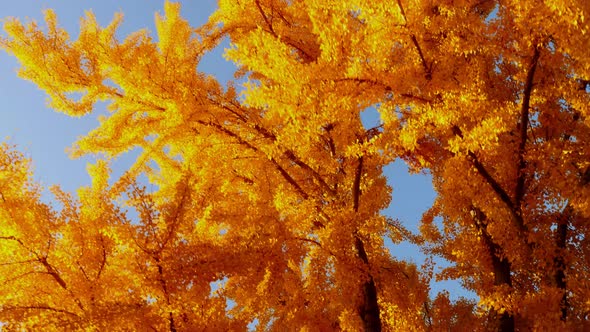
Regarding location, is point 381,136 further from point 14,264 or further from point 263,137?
point 14,264

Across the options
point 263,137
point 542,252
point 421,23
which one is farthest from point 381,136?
point 542,252

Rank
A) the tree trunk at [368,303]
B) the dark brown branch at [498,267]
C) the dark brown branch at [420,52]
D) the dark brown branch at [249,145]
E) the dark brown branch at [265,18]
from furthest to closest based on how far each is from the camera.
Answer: the dark brown branch at [265,18] → the dark brown branch at [249,145] → the dark brown branch at [498,267] → the tree trunk at [368,303] → the dark brown branch at [420,52]

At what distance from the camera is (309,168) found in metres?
6.68

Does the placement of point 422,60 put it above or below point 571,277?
above

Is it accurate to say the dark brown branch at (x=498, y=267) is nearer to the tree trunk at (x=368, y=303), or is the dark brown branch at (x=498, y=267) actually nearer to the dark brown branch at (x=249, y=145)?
the tree trunk at (x=368, y=303)

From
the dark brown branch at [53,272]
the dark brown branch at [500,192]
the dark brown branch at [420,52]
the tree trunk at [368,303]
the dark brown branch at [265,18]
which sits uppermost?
the dark brown branch at [265,18]

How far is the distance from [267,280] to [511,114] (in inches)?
118

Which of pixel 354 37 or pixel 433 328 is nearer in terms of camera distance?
pixel 354 37

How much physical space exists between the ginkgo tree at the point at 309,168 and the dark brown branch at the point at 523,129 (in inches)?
0.7

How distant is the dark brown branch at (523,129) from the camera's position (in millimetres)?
4660

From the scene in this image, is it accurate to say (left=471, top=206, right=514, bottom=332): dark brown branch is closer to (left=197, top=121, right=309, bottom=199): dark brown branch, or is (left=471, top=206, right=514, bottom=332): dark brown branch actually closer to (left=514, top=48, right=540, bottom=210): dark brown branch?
(left=514, top=48, right=540, bottom=210): dark brown branch

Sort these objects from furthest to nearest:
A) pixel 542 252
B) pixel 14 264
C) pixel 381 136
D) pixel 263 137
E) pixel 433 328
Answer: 1. pixel 433 328
2. pixel 263 137
3. pixel 542 252
4. pixel 381 136
5. pixel 14 264

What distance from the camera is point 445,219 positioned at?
779cm

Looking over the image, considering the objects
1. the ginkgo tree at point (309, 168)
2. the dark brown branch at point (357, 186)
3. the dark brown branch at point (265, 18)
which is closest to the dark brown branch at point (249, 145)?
the ginkgo tree at point (309, 168)
